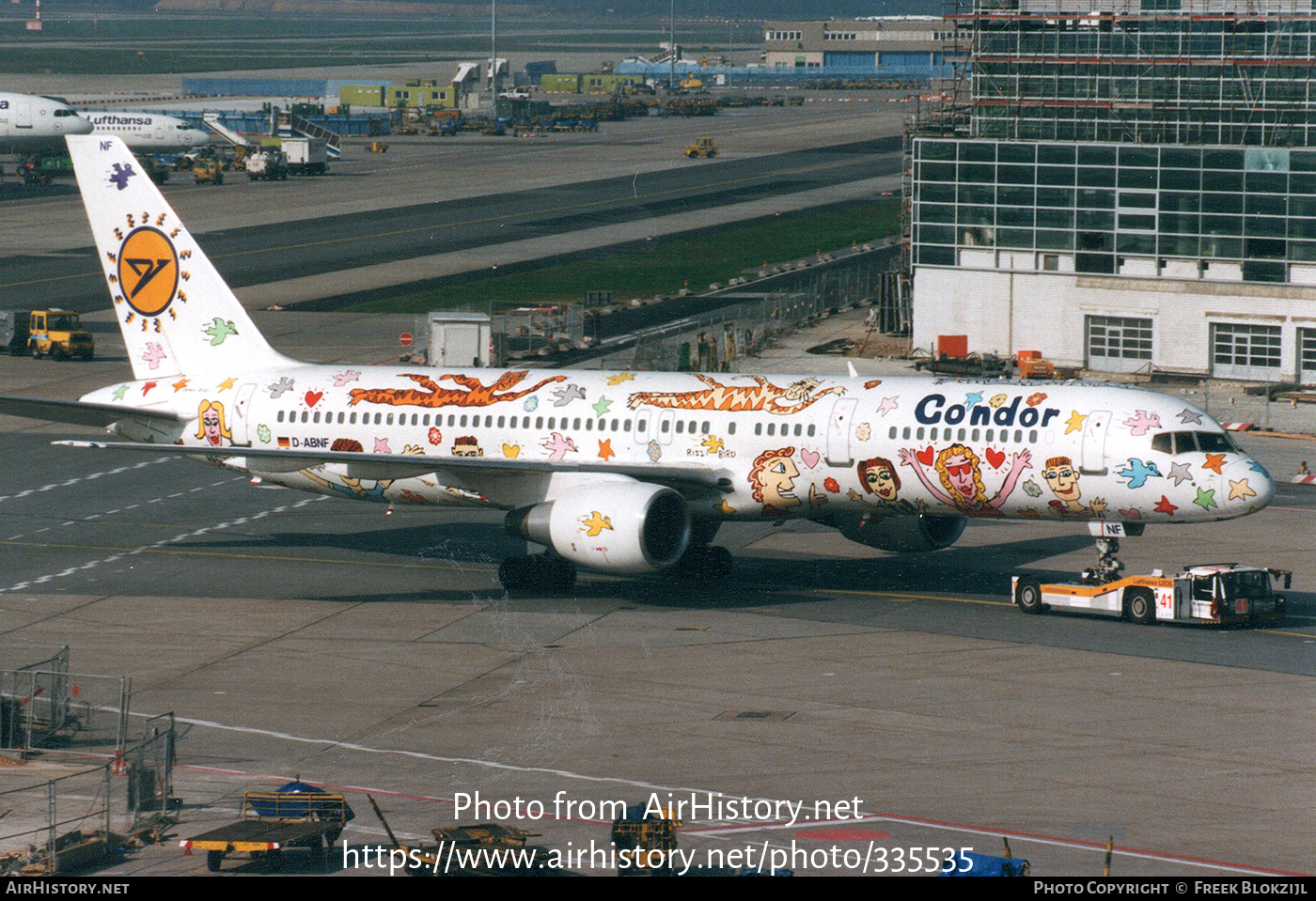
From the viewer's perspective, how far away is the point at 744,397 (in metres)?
46.2

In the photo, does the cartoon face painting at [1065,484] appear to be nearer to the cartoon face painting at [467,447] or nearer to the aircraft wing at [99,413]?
the cartoon face painting at [467,447]

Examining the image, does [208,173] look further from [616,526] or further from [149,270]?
[616,526]

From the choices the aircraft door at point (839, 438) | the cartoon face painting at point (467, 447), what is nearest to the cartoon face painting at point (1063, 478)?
the aircraft door at point (839, 438)

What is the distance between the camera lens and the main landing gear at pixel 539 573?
46219 millimetres

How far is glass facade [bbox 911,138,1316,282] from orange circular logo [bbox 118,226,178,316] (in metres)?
44.2

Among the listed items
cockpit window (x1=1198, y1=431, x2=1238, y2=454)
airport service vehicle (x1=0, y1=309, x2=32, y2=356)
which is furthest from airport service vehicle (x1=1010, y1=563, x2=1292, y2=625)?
airport service vehicle (x1=0, y1=309, x2=32, y2=356)

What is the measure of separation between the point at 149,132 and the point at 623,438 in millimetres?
136680

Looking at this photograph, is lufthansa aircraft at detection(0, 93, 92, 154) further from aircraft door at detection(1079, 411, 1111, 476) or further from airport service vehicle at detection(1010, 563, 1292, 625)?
airport service vehicle at detection(1010, 563, 1292, 625)

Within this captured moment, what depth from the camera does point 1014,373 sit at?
268ft

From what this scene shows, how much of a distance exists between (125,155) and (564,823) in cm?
3279

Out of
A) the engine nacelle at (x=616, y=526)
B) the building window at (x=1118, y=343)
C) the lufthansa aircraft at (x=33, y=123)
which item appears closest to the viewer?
the engine nacelle at (x=616, y=526)

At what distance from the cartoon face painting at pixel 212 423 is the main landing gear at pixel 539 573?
10.5m

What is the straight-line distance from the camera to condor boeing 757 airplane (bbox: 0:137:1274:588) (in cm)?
4238

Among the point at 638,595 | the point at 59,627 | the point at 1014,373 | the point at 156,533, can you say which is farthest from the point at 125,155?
the point at 1014,373
